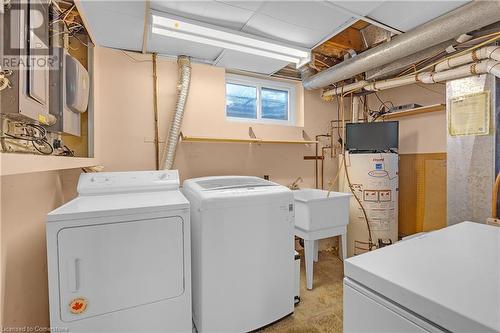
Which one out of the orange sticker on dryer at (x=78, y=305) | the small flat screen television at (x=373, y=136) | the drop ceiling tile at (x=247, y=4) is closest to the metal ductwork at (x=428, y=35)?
the small flat screen television at (x=373, y=136)

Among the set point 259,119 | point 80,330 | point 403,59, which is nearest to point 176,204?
point 80,330

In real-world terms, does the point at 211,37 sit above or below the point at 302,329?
above

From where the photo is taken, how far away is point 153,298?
137cm

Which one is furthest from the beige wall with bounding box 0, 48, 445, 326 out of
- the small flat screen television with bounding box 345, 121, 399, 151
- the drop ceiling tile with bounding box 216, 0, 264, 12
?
the drop ceiling tile with bounding box 216, 0, 264, 12

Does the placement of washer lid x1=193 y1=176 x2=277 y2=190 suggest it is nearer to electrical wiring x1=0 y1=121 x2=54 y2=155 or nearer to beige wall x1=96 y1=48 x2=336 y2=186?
beige wall x1=96 y1=48 x2=336 y2=186

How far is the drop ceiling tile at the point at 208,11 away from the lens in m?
1.71

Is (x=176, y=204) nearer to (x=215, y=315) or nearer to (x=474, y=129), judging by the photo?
(x=215, y=315)

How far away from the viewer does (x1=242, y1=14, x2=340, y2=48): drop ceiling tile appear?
76.2 inches

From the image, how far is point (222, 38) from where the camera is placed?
6.66 ft

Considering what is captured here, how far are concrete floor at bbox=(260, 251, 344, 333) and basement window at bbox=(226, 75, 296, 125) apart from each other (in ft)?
6.50

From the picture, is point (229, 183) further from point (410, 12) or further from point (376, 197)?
point (410, 12)

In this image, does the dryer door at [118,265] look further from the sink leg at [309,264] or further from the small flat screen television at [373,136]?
the small flat screen television at [373,136]

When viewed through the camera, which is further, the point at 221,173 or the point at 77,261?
the point at 221,173

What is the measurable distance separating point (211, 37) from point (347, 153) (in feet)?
6.90
